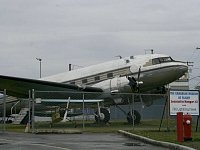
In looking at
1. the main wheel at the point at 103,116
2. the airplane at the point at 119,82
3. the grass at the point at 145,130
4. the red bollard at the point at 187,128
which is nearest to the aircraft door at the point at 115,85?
the airplane at the point at 119,82

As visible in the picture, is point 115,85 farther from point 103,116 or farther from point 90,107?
point 90,107

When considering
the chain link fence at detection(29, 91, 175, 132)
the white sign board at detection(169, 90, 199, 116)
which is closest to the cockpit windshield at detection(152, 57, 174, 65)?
the chain link fence at detection(29, 91, 175, 132)

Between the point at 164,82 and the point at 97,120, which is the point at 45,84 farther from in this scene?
the point at 164,82

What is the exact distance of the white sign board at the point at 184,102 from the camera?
23328 mm

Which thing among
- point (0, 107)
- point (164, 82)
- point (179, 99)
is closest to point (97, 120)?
point (164, 82)

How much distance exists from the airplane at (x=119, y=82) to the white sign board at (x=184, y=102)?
266 inches

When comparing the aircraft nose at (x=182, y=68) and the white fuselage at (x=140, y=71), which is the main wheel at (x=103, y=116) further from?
the aircraft nose at (x=182, y=68)

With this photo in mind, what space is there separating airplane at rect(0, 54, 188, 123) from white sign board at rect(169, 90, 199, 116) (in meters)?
6.76

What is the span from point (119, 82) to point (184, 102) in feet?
26.8

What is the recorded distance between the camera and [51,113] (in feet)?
101

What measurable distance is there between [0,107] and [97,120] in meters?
14.2

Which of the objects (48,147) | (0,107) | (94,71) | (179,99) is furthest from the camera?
(0,107)

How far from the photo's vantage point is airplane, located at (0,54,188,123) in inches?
1211

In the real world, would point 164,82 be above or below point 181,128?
above
